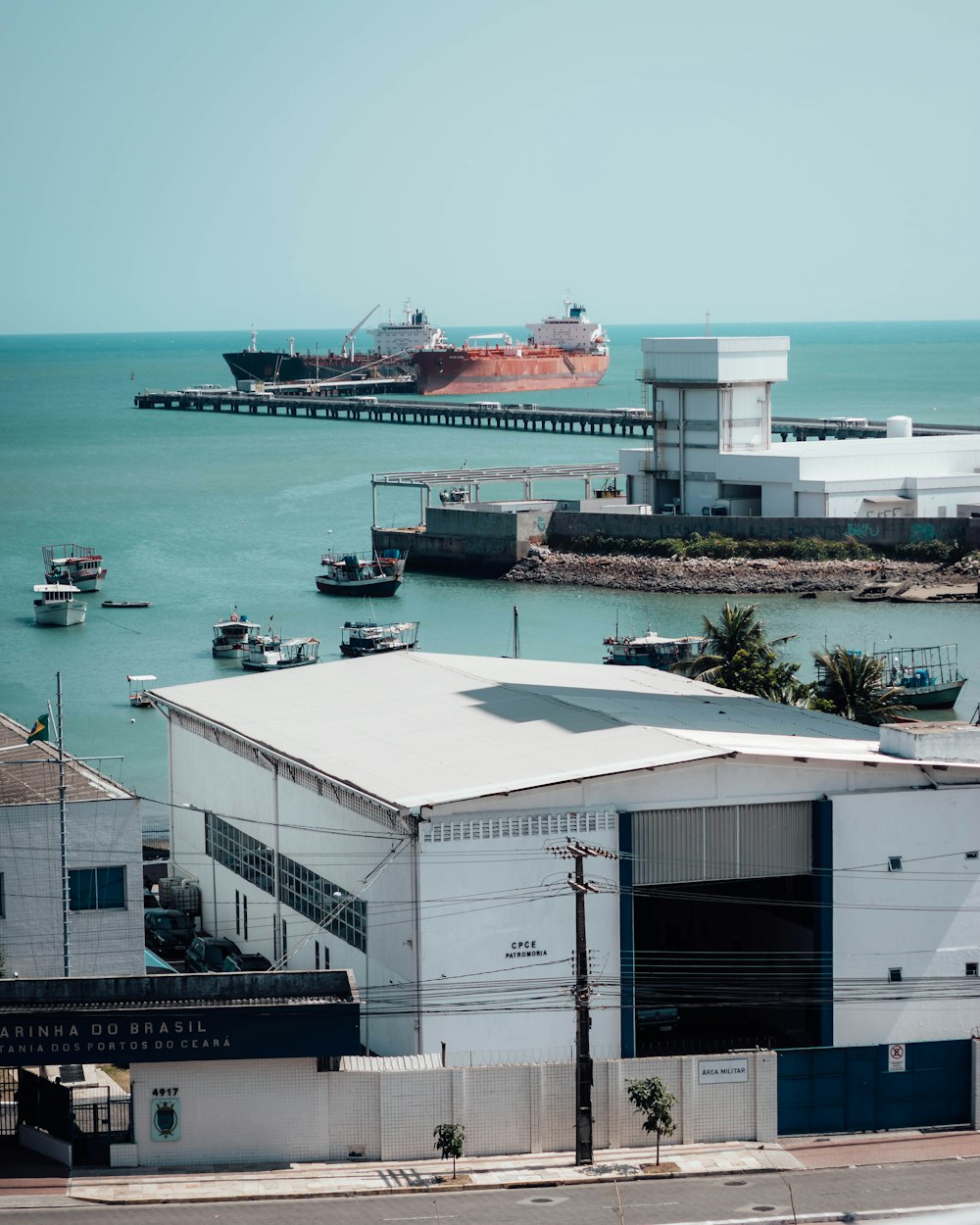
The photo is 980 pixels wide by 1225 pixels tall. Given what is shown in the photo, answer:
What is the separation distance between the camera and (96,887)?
66.1ft

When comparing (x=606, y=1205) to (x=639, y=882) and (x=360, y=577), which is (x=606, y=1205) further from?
(x=360, y=577)

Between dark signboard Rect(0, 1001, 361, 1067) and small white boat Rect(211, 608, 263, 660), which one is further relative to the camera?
small white boat Rect(211, 608, 263, 660)

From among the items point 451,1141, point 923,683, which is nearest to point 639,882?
point 451,1141

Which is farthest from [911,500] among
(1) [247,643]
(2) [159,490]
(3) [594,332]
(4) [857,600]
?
(3) [594,332]

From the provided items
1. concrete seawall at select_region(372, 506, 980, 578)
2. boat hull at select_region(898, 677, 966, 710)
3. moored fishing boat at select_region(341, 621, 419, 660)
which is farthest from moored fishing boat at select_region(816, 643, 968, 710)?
concrete seawall at select_region(372, 506, 980, 578)

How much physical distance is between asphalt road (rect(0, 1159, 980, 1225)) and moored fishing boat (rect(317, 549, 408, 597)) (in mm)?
45266

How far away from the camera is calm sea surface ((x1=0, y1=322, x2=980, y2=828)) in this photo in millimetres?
49844

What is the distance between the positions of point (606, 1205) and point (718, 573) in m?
45.4

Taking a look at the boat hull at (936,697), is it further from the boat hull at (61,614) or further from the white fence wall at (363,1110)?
the boat hull at (61,614)

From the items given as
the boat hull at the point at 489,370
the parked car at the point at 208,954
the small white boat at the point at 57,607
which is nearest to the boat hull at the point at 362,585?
the small white boat at the point at 57,607

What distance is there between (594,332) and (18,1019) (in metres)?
157

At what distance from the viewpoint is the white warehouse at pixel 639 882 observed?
1942 centimetres

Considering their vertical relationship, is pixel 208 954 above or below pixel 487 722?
below

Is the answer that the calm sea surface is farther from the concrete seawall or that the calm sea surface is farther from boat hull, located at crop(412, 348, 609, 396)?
boat hull, located at crop(412, 348, 609, 396)
